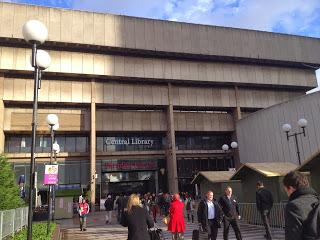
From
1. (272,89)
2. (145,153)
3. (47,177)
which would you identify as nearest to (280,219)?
(47,177)

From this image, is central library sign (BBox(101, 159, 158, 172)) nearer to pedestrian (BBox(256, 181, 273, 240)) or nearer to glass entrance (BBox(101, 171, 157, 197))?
glass entrance (BBox(101, 171, 157, 197))

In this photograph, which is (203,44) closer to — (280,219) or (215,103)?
(215,103)

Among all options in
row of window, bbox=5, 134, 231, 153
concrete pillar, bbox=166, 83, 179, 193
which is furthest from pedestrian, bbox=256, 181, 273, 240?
row of window, bbox=5, 134, 231, 153

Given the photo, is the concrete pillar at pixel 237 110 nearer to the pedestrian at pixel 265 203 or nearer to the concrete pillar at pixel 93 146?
the concrete pillar at pixel 93 146

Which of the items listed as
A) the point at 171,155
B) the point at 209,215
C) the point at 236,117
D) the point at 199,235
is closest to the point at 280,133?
the point at 171,155

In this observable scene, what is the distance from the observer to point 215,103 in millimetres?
55156

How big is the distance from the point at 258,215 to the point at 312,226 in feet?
50.5

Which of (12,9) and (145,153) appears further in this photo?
(145,153)

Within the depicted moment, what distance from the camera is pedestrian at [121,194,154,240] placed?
21.4 feet

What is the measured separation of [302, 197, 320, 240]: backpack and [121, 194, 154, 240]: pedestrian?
3594 mm

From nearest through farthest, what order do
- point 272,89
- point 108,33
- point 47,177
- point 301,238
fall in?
point 301,238 < point 47,177 < point 108,33 < point 272,89

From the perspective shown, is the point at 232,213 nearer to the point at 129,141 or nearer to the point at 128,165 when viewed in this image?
the point at 128,165

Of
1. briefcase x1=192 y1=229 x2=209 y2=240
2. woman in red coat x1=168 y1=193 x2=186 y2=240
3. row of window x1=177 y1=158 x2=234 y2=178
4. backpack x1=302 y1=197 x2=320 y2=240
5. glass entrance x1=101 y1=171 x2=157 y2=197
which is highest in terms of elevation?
row of window x1=177 y1=158 x2=234 y2=178

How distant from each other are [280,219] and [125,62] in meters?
37.8
